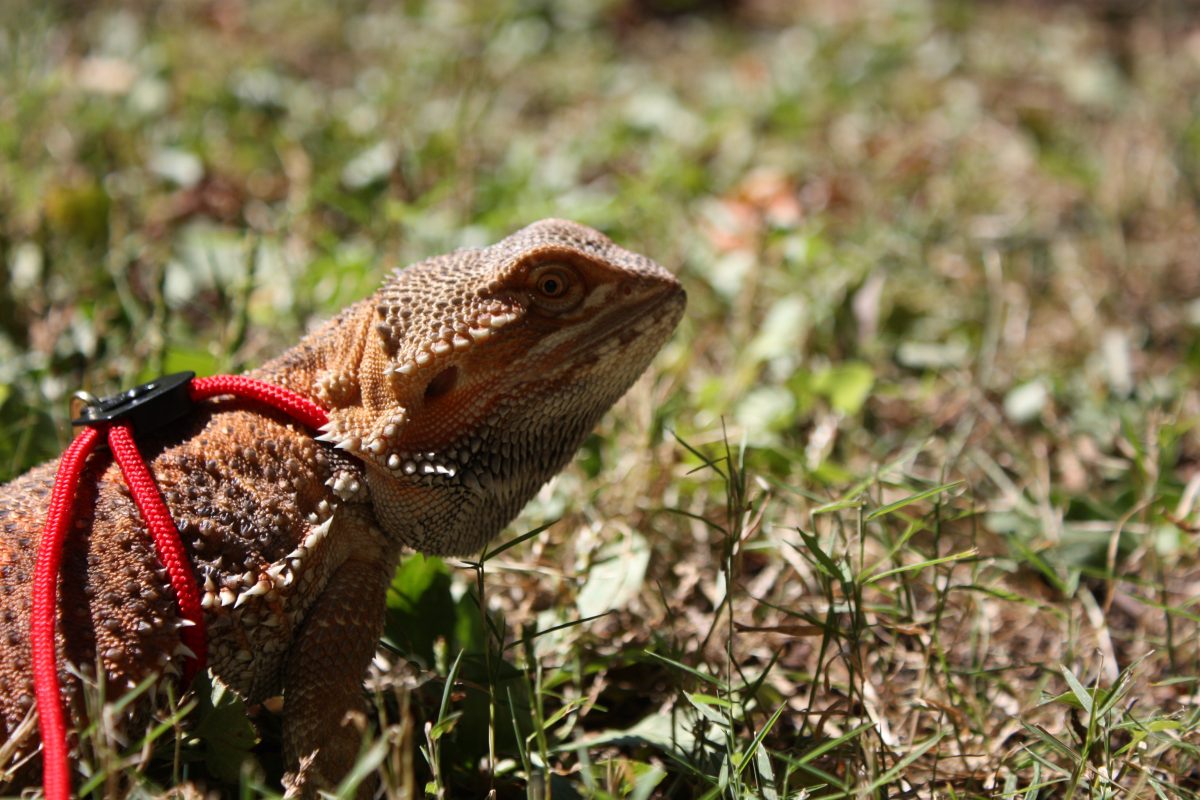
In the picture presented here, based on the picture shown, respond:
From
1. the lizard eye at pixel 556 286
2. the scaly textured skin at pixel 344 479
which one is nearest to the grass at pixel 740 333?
the scaly textured skin at pixel 344 479

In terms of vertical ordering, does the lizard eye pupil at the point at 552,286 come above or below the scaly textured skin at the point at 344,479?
above

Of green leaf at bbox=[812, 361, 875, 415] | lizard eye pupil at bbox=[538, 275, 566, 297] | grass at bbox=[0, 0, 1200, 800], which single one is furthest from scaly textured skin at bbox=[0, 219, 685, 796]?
green leaf at bbox=[812, 361, 875, 415]

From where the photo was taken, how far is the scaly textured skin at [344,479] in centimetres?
200

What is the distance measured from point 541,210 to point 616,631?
1972mm

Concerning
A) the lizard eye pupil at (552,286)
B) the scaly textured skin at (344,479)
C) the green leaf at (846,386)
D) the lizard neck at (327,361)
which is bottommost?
the green leaf at (846,386)

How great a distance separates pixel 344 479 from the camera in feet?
7.38

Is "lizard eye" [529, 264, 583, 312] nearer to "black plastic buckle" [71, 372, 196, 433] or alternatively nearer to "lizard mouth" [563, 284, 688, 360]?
"lizard mouth" [563, 284, 688, 360]

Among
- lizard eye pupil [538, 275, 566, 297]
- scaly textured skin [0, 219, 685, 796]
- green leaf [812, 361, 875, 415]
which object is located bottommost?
green leaf [812, 361, 875, 415]

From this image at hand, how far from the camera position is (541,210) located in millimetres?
4320

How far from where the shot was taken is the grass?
239 centimetres

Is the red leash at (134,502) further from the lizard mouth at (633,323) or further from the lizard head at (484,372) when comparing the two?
the lizard mouth at (633,323)

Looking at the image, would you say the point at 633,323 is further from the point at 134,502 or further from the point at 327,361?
the point at 134,502

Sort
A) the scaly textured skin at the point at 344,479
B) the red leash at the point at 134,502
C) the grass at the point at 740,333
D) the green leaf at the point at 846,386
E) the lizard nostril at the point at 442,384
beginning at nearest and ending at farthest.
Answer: the red leash at the point at 134,502 < the scaly textured skin at the point at 344,479 < the lizard nostril at the point at 442,384 < the grass at the point at 740,333 < the green leaf at the point at 846,386

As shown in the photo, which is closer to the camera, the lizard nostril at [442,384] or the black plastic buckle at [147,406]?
the black plastic buckle at [147,406]
